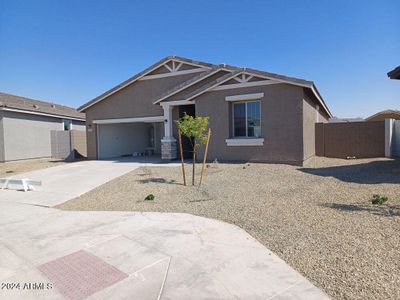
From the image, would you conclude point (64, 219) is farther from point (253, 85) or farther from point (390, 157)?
point (390, 157)

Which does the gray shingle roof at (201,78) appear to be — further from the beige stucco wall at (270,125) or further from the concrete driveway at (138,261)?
the concrete driveway at (138,261)

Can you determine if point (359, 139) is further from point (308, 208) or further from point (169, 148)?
point (308, 208)

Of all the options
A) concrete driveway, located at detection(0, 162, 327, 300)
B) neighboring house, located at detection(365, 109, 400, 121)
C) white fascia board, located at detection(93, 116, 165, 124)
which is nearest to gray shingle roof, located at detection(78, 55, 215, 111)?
white fascia board, located at detection(93, 116, 165, 124)

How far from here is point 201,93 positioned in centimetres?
1407

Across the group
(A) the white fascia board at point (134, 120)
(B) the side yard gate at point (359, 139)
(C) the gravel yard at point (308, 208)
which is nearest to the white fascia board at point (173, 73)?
(A) the white fascia board at point (134, 120)

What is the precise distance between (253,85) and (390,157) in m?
8.03

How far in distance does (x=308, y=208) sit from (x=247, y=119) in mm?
7927

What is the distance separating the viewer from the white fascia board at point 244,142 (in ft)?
42.4

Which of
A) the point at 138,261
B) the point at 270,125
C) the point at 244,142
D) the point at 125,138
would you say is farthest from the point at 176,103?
the point at 138,261

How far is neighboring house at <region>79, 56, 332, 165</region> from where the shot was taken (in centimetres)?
1228

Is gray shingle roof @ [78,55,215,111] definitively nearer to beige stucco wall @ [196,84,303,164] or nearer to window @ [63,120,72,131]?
beige stucco wall @ [196,84,303,164]

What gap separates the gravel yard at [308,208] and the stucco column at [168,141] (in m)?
3.68

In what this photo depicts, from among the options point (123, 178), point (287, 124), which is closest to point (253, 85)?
point (287, 124)

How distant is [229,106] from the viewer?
13.5 m
